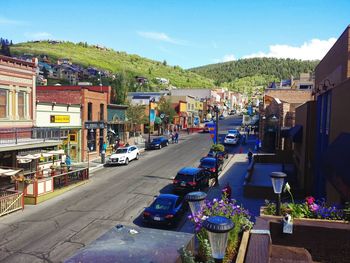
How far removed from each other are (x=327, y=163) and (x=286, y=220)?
18.4ft

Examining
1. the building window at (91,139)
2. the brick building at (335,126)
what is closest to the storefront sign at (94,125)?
the building window at (91,139)

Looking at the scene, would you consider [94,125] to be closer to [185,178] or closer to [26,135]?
[26,135]

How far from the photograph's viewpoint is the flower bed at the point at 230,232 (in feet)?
21.6

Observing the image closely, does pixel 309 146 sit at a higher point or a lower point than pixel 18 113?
lower

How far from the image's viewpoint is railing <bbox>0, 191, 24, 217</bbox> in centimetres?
1795

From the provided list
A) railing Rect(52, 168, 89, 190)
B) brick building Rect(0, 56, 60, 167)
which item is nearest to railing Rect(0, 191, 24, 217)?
railing Rect(52, 168, 89, 190)

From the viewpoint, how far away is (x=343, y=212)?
31.0 ft

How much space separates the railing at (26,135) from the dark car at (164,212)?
35.2ft


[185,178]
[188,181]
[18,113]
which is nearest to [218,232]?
[188,181]

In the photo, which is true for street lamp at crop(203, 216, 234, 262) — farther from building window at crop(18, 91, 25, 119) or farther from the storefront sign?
the storefront sign

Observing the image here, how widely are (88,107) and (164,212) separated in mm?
21704

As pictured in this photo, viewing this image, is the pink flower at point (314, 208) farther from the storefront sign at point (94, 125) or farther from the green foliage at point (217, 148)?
the storefront sign at point (94, 125)

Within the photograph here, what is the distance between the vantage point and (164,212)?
16422 millimetres

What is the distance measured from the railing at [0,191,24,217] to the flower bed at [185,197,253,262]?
13347 mm
